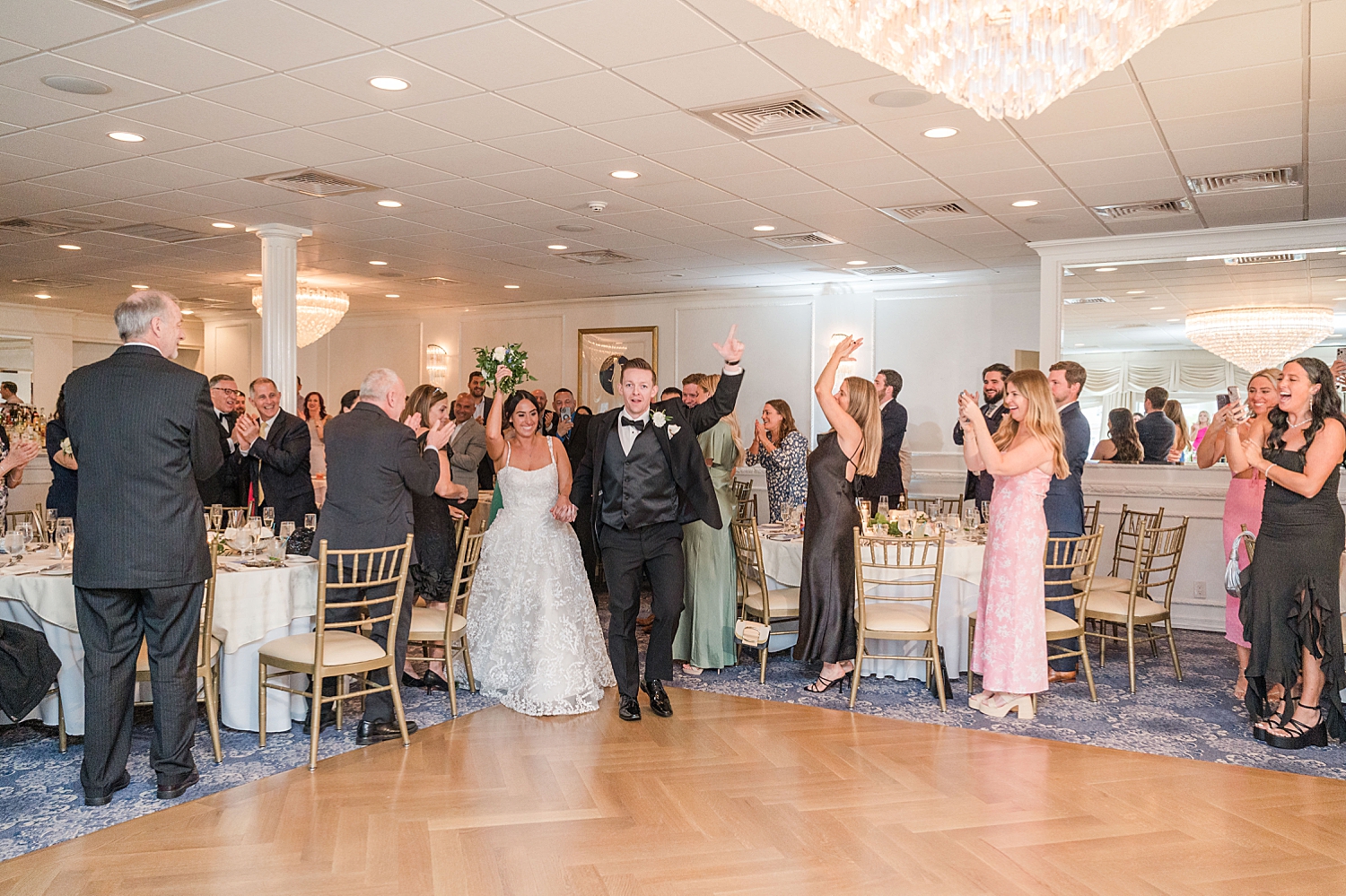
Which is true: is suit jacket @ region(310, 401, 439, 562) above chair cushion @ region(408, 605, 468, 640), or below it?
above

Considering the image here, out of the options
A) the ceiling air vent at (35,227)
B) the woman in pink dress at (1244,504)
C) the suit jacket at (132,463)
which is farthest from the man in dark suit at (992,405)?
Answer: the ceiling air vent at (35,227)

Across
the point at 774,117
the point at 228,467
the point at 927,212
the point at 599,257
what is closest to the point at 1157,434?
the point at 927,212

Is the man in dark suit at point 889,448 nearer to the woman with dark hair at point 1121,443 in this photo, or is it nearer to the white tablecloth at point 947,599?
the woman with dark hair at point 1121,443

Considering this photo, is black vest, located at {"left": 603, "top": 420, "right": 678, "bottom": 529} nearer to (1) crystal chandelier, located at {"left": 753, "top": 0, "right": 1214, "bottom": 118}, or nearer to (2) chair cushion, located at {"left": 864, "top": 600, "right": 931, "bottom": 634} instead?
(2) chair cushion, located at {"left": 864, "top": 600, "right": 931, "bottom": 634}

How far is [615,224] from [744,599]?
140 inches

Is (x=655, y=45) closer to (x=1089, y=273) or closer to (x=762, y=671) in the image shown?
(x=762, y=671)

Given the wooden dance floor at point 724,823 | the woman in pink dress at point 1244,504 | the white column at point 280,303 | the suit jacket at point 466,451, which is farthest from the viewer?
the white column at point 280,303

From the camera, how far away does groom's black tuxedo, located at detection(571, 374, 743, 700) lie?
524cm

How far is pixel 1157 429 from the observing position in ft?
28.7

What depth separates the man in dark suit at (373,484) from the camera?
16.0 feet

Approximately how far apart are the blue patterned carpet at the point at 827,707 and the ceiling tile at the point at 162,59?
10.3ft

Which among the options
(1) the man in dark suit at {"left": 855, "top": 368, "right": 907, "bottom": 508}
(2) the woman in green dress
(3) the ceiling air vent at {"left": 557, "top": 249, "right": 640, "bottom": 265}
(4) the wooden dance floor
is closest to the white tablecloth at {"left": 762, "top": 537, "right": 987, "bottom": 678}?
(2) the woman in green dress

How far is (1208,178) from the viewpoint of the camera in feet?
21.6

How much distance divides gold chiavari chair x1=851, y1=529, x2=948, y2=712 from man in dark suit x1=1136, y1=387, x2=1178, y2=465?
3725 millimetres
